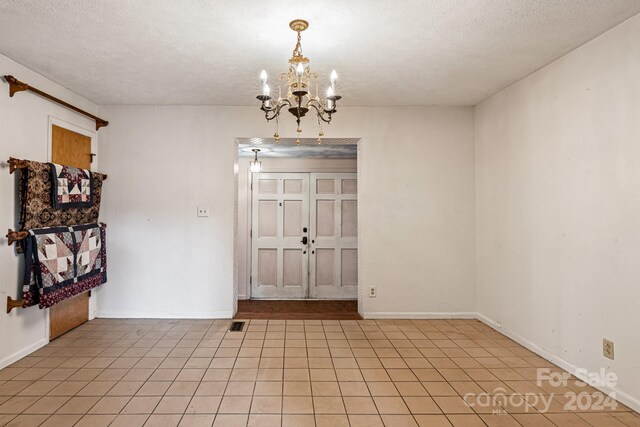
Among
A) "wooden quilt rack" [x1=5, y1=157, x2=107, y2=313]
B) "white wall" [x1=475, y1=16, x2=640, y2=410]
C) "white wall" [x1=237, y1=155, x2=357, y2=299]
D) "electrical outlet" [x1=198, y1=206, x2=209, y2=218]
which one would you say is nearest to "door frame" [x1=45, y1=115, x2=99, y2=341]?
"wooden quilt rack" [x1=5, y1=157, x2=107, y2=313]

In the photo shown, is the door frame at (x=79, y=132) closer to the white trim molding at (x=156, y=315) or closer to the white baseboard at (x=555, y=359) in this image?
the white trim molding at (x=156, y=315)

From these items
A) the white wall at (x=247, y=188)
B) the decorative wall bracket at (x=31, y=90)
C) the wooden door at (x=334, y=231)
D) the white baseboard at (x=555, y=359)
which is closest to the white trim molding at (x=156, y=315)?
the white wall at (x=247, y=188)

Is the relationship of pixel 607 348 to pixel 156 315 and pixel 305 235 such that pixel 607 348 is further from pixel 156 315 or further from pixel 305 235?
pixel 156 315

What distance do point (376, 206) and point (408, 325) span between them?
1370 millimetres

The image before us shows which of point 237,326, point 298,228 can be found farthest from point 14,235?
point 298,228

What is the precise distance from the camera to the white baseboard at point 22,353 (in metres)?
2.60

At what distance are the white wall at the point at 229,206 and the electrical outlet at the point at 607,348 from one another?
1609 mm

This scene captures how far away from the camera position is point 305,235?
538 centimetres

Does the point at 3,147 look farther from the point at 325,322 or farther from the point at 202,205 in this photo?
the point at 325,322

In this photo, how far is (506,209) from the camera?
333 centimetres

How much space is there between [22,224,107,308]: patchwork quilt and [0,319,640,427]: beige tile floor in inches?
19.9

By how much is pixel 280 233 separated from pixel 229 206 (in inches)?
63.9

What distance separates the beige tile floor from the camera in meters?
2.00

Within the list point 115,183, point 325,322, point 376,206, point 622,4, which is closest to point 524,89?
point 622,4
